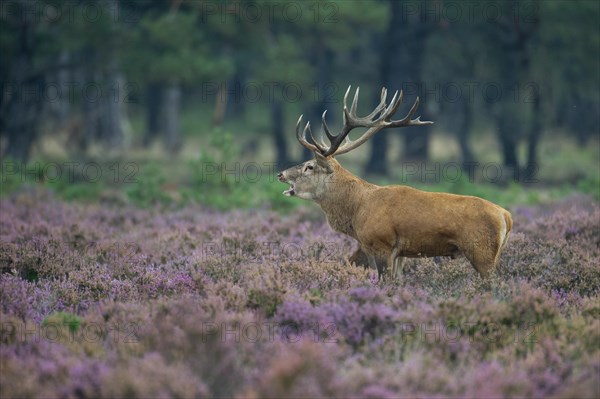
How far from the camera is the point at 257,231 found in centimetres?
1183

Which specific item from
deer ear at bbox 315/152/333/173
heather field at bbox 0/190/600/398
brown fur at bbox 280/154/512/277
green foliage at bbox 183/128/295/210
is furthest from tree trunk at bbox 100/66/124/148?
brown fur at bbox 280/154/512/277

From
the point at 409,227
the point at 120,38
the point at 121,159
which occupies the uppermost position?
the point at 120,38

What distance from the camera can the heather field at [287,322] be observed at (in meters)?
Result: 5.59

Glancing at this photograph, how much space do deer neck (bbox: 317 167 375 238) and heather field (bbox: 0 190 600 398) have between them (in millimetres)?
496

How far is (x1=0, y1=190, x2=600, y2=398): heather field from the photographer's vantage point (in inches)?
220

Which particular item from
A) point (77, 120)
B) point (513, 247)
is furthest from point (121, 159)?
point (513, 247)

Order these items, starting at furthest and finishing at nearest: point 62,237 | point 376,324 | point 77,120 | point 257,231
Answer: point 77,120, point 257,231, point 62,237, point 376,324

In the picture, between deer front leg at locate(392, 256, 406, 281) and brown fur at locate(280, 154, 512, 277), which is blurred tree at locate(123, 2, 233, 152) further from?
deer front leg at locate(392, 256, 406, 281)

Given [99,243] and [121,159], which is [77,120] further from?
[99,243]

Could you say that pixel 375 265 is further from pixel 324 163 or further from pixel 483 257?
pixel 324 163

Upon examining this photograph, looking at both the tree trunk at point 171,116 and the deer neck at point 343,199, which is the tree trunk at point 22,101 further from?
the deer neck at point 343,199

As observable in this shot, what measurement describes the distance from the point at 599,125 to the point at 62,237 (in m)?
26.8

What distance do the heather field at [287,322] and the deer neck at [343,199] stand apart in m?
0.50

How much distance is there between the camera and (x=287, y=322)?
22.9 ft
